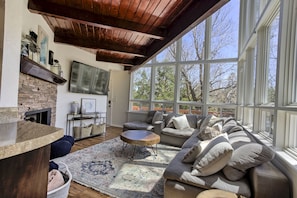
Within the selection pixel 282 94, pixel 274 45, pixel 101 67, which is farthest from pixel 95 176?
pixel 101 67

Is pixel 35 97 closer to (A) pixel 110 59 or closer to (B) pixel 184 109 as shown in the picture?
(A) pixel 110 59

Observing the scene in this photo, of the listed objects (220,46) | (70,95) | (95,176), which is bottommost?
(95,176)

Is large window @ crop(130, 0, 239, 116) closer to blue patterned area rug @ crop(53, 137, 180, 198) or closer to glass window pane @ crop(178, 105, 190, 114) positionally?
glass window pane @ crop(178, 105, 190, 114)

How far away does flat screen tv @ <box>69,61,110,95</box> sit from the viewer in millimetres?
4664

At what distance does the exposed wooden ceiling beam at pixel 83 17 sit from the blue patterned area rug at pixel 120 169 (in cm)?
223

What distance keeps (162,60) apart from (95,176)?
4663 millimetres

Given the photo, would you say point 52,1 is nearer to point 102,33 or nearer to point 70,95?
point 102,33

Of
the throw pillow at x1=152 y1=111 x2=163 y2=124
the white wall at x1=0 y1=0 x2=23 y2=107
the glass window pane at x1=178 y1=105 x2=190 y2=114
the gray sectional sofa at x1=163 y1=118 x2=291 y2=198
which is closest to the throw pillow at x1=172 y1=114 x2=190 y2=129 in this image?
the throw pillow at x1=152 y1=111 x2=163 y2=124

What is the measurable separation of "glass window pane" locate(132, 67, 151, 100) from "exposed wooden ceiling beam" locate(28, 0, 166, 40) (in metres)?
3.74

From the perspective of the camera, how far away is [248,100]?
353cm

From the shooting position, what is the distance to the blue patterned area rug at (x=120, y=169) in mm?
2348

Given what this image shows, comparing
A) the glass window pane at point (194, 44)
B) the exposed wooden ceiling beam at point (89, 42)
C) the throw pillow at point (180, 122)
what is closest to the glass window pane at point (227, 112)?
the throw pillow at point (180, 122)

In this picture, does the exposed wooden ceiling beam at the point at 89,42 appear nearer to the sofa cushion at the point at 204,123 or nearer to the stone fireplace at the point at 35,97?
the stone fireplace at the point at 35,97

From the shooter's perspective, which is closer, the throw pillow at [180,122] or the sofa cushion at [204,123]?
the sofa cushion at [204,123]
